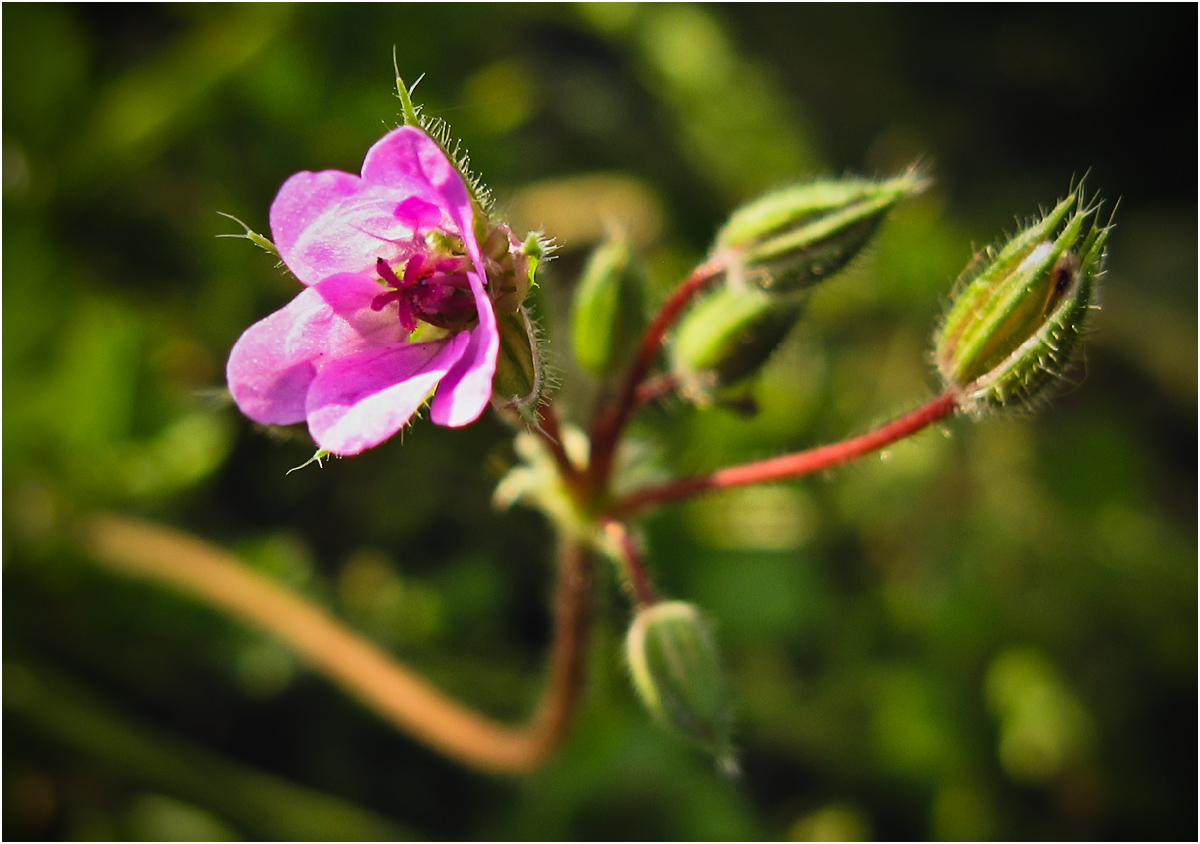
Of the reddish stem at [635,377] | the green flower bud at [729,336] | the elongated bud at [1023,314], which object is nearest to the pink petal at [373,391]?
the reddish stem at [635,377]

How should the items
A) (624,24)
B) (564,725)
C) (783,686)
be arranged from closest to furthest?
(564,725) → (783,686) → (624,24)

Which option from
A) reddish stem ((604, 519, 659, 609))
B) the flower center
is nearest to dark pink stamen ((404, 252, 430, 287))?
the flower center

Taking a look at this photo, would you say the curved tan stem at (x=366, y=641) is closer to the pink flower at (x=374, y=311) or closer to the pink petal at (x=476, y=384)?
the pink flower at (x=374, y=311)

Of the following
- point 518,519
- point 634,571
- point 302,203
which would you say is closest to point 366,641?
point 518,519

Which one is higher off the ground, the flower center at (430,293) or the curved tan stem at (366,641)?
the flower center at (430,293)

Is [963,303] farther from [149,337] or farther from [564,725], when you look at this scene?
[149,337]

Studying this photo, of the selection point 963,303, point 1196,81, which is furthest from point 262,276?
point 1196,81

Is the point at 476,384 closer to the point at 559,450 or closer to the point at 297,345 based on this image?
the point at 297,345
